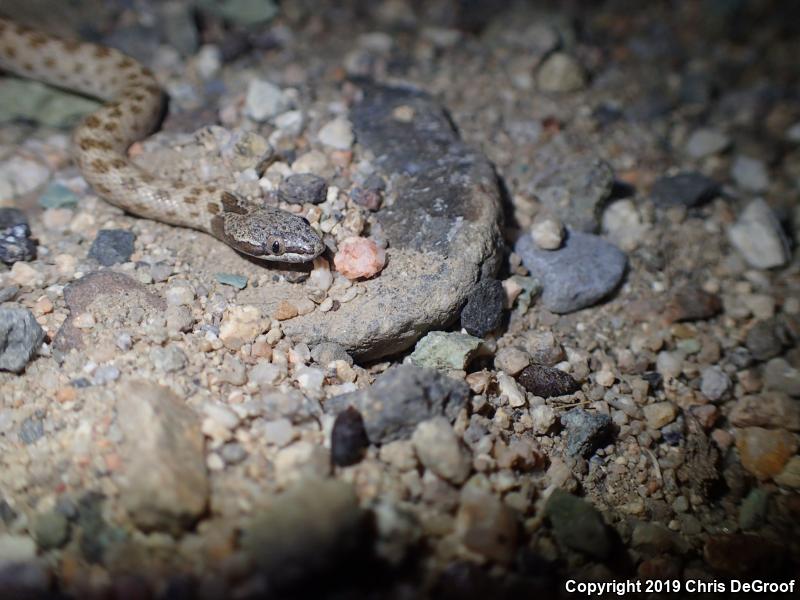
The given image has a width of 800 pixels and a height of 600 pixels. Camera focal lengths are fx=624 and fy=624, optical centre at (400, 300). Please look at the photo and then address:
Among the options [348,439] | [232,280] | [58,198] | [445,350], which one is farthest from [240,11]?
[348,439]

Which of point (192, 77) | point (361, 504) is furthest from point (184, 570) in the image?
point (192, 77)

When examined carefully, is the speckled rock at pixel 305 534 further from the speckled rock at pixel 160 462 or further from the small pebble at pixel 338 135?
the small pebble at pixel 338 135

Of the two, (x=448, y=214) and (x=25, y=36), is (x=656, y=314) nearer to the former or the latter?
(x=448, y=214)

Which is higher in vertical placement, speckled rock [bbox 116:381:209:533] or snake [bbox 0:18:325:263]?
snake [bbox 0:18:325:263]

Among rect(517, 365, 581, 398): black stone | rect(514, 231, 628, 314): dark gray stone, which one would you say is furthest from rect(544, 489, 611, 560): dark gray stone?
rect(514, 231, 628, 314): dark gray stone

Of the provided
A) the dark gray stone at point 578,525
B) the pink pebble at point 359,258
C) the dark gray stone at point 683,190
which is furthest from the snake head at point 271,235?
the dark gray stone at point 683,190

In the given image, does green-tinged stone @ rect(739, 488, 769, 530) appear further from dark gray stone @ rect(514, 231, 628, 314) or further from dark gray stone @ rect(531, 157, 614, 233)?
dark gray stone @ rect(531, 157, 614, 233)
